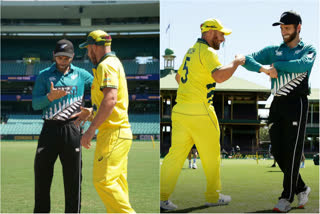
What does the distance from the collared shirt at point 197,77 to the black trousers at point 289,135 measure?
0.64m

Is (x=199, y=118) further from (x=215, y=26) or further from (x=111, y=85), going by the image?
(x=111, y=85)

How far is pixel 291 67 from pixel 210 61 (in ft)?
2.40

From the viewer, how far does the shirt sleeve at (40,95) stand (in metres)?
3.92

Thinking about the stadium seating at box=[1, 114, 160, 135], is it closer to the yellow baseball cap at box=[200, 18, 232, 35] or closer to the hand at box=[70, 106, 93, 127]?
the hand at box=[70, 106, 93, 127]

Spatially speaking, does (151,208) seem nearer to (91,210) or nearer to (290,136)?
(91,210)

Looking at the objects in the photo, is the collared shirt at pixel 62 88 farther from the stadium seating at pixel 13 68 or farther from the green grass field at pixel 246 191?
the stadium seating at pixel 13 68

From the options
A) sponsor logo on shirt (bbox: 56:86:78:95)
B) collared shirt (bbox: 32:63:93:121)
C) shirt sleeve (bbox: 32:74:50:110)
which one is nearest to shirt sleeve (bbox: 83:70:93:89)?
collared shirt (bbox: 32:63:93:121)

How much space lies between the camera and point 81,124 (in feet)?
13.3

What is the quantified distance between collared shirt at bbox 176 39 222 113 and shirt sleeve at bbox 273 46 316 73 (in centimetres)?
60

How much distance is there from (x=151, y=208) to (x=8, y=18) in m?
45.8

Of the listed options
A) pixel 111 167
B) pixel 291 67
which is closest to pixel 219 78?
pixel 291 67

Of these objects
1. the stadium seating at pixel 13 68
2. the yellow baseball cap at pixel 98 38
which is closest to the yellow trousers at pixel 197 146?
the yellow baseball cap at pixel 98 38

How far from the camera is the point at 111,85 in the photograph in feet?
10.8

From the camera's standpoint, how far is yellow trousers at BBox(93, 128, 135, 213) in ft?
11.0
